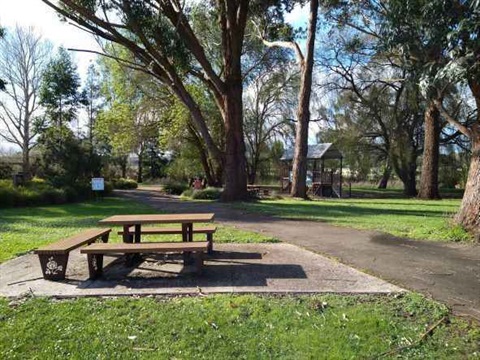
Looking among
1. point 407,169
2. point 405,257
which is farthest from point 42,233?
point 407,169

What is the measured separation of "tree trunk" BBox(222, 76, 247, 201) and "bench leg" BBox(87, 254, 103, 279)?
1351 centimetres

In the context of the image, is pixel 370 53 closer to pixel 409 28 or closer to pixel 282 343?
pixel 409 28

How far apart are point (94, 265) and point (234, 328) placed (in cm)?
234

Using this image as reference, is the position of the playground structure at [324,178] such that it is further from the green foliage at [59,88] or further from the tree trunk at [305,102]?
the green foliage at [59,88]

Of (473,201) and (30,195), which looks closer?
(473,201)

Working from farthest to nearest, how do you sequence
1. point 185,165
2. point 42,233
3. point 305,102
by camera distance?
point 185,165 → point 305,102 → point 42,233

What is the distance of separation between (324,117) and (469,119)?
1298cm

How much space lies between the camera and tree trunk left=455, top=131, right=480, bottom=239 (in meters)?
7.84

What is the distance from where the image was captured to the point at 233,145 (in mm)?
19062

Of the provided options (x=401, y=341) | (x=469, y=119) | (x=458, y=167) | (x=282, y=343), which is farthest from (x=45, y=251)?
(x=458, y=167)

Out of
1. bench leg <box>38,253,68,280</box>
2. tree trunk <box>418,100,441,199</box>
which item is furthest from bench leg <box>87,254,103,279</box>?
tree trunk <box>418,100,441,199</box>

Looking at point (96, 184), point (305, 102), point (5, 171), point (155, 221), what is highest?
point (305, 102)

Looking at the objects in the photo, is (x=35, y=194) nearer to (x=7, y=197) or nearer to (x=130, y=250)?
(x=7, y=197)

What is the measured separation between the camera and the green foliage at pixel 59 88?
42656 millimetres
